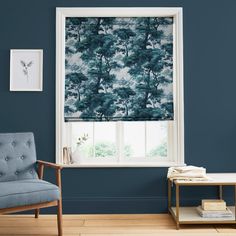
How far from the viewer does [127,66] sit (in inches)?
168

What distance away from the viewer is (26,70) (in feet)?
13.7

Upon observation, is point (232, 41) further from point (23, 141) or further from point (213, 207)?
point (23, 141)

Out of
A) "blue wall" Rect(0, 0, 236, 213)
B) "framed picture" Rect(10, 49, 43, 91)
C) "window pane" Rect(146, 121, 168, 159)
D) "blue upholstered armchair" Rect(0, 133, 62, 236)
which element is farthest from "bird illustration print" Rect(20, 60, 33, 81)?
"window pane" Rect(146, 121, 168, 159)

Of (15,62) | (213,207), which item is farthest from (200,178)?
(15,62)

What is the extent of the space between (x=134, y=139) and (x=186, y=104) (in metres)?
0.70

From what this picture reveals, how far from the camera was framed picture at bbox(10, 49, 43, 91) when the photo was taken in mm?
4152

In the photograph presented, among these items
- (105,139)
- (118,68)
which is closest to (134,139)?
(105,139)

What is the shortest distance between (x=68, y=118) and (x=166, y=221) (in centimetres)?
149

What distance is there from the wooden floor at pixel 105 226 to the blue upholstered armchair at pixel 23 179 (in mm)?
220

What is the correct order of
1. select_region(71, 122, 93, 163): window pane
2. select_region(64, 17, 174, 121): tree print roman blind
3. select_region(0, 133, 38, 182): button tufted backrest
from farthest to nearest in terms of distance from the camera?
1. select_region(71, 122, 93, 163): window pane
2. select_region(64, 17, 174, 121): tree print roman blind
3. select_region(0, 133, 38, 182): button tufted backrest

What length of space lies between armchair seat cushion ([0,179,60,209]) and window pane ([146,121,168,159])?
141 centimetres

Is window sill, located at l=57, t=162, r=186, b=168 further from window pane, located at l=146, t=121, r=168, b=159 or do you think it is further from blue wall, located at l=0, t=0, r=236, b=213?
window pane, located at l=146, t=121, r=168, b=159

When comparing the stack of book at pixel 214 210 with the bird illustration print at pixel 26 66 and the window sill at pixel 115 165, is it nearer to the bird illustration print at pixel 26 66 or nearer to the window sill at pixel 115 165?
the window sill at pixel 115 165

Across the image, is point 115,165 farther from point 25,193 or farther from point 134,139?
point 25,193
